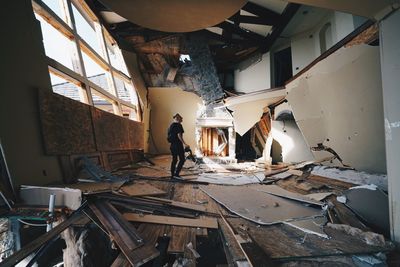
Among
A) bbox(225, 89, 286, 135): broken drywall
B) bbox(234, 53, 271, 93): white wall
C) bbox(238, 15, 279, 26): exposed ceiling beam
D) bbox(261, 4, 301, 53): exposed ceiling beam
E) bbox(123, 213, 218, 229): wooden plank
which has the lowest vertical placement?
bbox(123, 213, 218, 229): wooden plank

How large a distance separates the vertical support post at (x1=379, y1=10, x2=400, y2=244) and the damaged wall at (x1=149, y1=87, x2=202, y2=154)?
25.1ft

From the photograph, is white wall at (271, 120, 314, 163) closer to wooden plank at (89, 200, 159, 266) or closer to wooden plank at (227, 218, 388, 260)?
Result: wooden plank at (227, 218, 388, 260)

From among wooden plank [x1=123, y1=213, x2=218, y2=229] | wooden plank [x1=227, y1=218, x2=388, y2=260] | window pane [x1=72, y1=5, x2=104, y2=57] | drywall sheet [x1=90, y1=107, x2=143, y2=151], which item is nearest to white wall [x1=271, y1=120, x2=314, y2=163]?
wooden plank [x1=227, y1=218, x2=388, y2=260]

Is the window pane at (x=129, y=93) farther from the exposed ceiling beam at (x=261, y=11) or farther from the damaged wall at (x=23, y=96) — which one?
the exposed ceiling beam at (x=261, y=11)

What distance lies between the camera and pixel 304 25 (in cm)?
577

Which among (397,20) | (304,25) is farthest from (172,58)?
(397,20)

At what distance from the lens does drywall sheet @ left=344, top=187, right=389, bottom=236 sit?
1815 mm

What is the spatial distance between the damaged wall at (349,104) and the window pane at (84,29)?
554 centimetres

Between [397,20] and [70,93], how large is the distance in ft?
29.4

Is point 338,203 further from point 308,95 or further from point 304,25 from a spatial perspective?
point 304,25

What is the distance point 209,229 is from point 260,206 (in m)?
0.92

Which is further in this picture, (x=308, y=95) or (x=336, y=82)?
(x=308, y=95)

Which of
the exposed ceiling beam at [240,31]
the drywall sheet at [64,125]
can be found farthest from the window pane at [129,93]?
the exposed ceiling beam at [240,31]

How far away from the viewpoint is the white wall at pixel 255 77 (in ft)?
24.3
